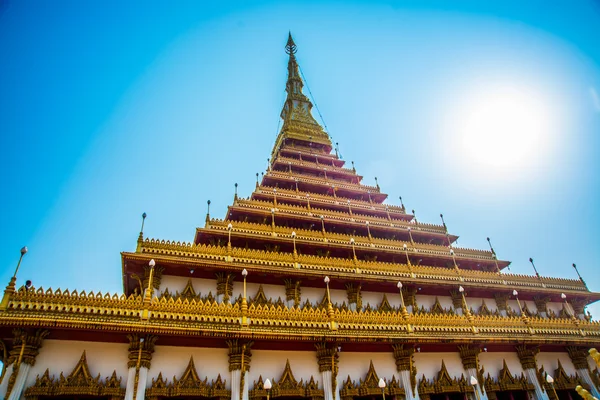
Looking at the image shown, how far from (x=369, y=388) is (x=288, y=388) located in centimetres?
432

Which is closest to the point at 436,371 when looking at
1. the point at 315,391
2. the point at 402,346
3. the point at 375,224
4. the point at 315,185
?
the point at 402,346

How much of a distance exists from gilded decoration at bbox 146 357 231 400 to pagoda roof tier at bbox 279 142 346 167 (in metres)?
25.0

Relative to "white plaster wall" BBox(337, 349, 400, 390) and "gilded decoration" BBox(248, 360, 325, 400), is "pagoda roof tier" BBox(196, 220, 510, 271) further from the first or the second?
"gilded decoration" BBox(248, 360, 325, 400)

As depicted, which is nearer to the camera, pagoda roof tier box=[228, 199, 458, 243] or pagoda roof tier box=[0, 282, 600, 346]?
pagoda roof tier box=[0, 282, 600, 346]

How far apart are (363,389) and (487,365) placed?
8.65m

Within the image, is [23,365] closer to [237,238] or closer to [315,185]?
[237,238]

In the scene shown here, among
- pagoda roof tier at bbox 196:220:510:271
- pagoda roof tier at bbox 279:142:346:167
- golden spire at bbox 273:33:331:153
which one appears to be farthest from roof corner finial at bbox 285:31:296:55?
pagoda roof tier at bbox 196:220:510:271

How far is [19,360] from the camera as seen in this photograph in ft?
48.7

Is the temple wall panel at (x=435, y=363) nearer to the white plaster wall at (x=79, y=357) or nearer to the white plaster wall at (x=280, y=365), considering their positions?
the white plaster wall at (x=280, y=365)

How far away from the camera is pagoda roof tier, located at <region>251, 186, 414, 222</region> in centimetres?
3113

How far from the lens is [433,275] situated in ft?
84.8

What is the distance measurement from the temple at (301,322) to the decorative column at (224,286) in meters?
0.06

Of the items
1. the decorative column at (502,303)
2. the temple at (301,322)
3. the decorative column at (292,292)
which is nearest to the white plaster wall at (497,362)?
the temple at (301,322)

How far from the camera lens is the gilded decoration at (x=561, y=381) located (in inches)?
888
